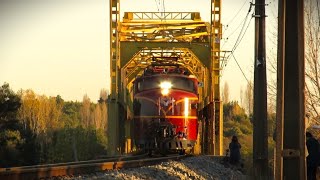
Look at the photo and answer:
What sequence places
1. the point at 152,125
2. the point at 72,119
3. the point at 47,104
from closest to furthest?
the point at 152,125 < the point at 47,104 < the point at 72,119

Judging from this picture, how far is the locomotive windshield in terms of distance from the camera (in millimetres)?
25814

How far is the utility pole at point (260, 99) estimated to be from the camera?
18.5 meters

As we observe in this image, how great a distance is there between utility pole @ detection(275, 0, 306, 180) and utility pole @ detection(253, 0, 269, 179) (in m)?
9.53

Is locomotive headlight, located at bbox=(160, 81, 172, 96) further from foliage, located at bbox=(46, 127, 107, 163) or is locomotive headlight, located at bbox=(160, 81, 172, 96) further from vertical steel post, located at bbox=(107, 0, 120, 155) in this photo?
foliage, located at bbox=(46, 127, 107, 163)

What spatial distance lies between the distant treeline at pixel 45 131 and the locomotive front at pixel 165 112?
75.6ft

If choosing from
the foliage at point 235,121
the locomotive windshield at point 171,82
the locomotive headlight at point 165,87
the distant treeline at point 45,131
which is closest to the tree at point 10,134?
the distant treeline at point 45,131

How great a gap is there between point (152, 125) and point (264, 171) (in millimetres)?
7431

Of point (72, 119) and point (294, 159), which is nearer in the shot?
point (294, 159)

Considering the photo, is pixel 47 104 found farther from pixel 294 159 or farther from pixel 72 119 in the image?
pixel 294 159

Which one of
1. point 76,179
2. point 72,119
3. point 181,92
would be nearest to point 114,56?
point 181,92

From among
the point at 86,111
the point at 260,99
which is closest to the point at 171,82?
the point at 260,99

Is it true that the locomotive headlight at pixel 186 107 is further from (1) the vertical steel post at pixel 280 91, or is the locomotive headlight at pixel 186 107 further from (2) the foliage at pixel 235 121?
(2) the foliage at pixel 235 121

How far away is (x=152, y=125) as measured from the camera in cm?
2475

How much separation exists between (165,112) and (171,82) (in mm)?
1628
